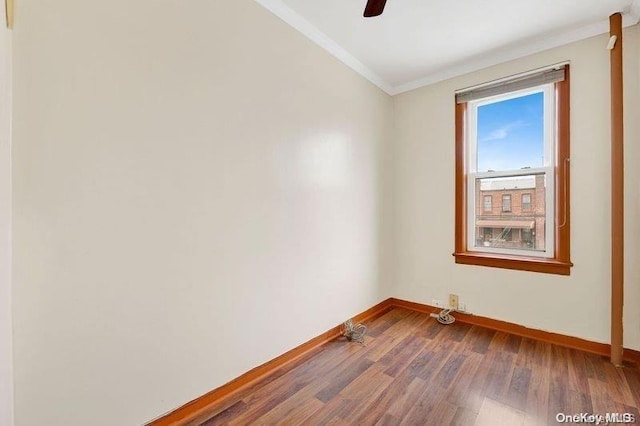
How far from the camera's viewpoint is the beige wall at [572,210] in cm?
196

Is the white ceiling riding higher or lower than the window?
higher

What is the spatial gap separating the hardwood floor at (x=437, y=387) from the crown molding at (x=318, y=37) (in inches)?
97.1

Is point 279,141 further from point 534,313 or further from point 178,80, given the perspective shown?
point 534,313

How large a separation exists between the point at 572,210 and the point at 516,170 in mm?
527

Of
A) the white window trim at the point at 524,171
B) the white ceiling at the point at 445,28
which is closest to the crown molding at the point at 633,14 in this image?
the white ceiling at the point at 445,28

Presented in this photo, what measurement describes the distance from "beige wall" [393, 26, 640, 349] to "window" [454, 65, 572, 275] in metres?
0.07

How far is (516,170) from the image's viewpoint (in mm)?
2479

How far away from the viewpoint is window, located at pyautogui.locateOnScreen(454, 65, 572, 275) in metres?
2.24

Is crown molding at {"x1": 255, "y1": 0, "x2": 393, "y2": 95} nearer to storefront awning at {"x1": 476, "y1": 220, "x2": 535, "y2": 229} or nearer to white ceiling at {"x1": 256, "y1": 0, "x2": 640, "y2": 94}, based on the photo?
white ceiling at {"x1": 256, "y1": 0, "x2": 640, "y2": 94}

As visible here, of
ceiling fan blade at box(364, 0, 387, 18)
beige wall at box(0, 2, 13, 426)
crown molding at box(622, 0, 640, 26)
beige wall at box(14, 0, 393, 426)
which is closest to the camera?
beige wall at box(0, 2, 13, 426)

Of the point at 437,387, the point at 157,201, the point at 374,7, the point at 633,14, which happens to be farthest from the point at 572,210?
the point at 157,201

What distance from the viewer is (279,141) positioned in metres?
1.90

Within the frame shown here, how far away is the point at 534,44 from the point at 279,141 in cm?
232

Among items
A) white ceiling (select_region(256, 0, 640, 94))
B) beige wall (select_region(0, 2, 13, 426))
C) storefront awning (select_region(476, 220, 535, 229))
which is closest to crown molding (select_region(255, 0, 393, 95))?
white ceiling (select_region(256, 0, 640, 94))
